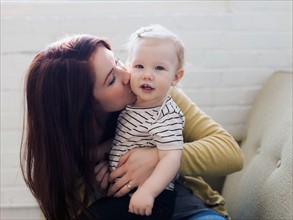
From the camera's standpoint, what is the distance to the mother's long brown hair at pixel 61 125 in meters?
1.02

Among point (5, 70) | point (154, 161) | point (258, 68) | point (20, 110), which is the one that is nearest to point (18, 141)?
point (20, 110)

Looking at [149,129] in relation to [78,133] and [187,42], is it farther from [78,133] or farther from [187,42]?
[187,42]

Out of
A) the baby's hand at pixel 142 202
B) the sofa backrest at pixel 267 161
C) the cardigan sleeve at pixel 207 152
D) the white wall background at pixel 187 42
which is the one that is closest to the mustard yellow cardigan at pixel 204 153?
the cardigan sleeve at pixel 207 152

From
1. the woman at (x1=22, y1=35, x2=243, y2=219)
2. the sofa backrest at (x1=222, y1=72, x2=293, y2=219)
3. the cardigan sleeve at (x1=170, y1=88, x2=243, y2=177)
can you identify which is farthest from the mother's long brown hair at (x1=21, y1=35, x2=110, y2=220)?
the sofa backrest at (x1=222, y1=72, x2=293, y2=219)

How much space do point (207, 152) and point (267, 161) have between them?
0.26 m

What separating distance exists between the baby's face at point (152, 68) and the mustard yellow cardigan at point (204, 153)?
24 cm

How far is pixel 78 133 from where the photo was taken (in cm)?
108

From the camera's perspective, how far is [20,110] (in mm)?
1635

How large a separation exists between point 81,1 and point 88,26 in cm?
10

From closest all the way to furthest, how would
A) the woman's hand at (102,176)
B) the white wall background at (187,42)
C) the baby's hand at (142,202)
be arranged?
the baby's hand at (142,202) < the woman's hand at (102,176) < the white wall background at (187,42)

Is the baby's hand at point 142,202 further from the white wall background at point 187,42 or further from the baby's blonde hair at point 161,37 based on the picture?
the white wall background at point 187,42

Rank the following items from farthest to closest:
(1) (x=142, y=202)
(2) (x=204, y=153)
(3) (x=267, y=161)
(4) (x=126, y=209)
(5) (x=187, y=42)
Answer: (5) (x=187, y=42) → (3) (x=267, y=161) → (2) (x=204, y=153) → (4) (x=126, y=209) → (1) (x=142, y=202)

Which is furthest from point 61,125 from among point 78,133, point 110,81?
point 110,81

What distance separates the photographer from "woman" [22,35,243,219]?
1.03 m
